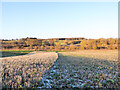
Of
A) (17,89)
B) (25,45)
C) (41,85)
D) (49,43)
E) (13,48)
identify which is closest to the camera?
(17,89)

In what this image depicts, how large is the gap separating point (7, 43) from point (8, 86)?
40964 millimetres

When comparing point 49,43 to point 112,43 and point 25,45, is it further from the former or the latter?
point 112,43

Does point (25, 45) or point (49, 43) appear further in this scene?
point (49, 43)

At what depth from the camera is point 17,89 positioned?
179 inches

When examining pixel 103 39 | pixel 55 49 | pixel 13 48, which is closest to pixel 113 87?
pixel 55 49

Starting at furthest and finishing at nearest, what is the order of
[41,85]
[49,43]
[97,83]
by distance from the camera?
[49,43] → [97,83] → [41,85]

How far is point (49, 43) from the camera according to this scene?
153 feet

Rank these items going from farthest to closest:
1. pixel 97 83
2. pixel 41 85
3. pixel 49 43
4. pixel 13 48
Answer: pixel 49 43 → pixel 13 48 → pixel 97 83 → pixel 41 85

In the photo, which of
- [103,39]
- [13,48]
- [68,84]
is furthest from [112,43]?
[68,84]

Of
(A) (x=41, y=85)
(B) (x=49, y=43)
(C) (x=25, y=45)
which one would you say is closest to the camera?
(A) (x=41, y=85)

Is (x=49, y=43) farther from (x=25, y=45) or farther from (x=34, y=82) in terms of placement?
(x=34, y=82)

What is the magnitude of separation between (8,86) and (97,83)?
4479 mm

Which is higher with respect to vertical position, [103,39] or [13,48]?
[103,39]

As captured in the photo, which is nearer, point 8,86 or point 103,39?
point 8,86
